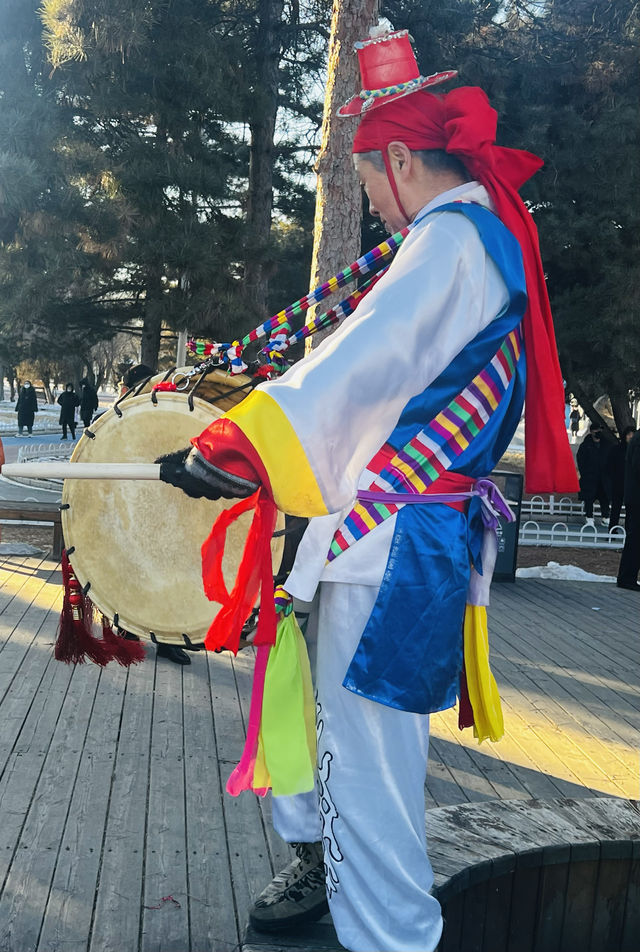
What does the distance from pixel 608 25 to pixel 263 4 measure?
172 inches

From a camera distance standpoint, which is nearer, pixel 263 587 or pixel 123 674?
pixel 263 587

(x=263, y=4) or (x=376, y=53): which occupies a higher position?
(x=263, y=4)

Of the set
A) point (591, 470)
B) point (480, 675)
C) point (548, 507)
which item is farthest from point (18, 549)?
point (591, 470)

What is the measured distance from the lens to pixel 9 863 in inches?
105

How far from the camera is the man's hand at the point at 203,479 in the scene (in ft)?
5.12

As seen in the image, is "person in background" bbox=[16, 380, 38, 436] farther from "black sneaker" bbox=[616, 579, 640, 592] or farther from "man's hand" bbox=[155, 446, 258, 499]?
"man's hand" bbox=[155, 446, 258, 499]

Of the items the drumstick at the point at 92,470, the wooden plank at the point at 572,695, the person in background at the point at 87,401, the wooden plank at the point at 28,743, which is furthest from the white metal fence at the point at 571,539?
the person in background at the point at 87,401

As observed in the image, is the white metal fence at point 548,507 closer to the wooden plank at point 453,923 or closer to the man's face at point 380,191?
the wooden plank at point 453,923

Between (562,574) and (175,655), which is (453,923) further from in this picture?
(562,574)

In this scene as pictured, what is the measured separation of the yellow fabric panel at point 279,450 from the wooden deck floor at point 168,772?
114 cm

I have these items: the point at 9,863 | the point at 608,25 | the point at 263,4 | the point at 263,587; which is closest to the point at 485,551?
the point at 263,587

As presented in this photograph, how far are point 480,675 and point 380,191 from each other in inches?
40.7

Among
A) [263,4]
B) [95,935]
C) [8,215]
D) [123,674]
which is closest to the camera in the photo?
[95,935]

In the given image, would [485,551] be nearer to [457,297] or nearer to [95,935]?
[457,297]
